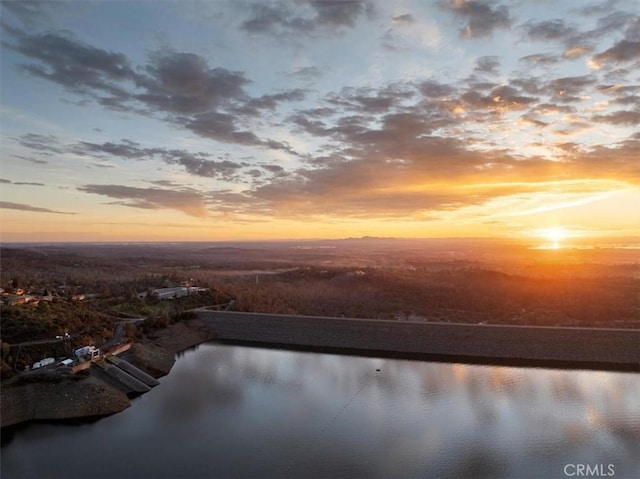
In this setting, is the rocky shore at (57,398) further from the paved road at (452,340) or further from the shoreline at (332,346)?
the paved road at (452,340)

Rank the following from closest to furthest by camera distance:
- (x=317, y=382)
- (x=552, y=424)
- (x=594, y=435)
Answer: (x=594, y=435) → (x=552, y=424) → (x=317, y=382)

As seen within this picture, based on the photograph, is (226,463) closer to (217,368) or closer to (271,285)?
(217,368)

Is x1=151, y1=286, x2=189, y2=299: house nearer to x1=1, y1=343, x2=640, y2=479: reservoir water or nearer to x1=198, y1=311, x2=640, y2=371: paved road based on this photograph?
x1=198, y1=311, x2=640, y2=371: paved road

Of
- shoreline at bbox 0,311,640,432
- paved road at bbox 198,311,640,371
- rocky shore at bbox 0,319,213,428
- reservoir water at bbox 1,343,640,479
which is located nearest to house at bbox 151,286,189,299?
shoreline at bbox 0,311,640,432

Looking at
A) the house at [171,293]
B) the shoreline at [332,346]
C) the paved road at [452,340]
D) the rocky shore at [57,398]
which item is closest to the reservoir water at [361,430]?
the rocky shore at [57,398]

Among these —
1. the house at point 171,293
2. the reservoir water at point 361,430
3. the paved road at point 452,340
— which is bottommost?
the reservoir water at point 361,430

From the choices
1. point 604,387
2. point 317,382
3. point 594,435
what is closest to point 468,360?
point 604,387
